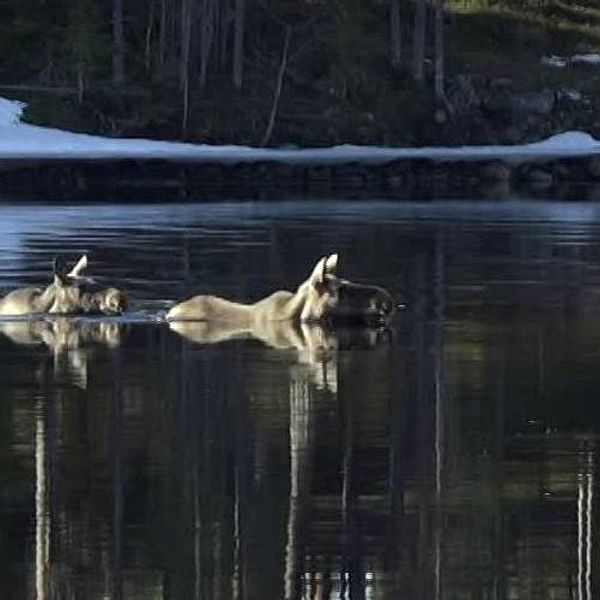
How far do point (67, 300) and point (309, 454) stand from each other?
909cm

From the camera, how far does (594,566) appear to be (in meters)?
10.0

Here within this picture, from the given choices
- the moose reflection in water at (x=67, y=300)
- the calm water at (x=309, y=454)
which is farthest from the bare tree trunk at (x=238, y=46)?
the moose reflection in water at (x=67, y=300)

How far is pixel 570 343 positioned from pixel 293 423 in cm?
570

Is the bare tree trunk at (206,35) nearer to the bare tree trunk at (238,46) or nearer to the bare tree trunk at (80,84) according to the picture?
the bare tree trunk at (238,46)

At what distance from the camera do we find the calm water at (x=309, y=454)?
32.9ft

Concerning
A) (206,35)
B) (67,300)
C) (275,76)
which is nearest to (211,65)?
(206,35)

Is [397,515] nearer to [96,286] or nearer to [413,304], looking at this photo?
[96,286]

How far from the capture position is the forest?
73.7 metres

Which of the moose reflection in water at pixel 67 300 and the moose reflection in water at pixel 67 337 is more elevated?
the moose reflection in water at pixel 67 300

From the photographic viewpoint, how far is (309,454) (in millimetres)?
13266

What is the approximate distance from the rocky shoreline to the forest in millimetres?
10536

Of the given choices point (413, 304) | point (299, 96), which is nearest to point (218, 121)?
point (299, 96)

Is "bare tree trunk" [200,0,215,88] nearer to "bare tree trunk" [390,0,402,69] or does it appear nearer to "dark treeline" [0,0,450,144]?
"dark treeline" [0,0,450,144]

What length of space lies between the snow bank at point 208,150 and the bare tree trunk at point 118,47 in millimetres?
4068
